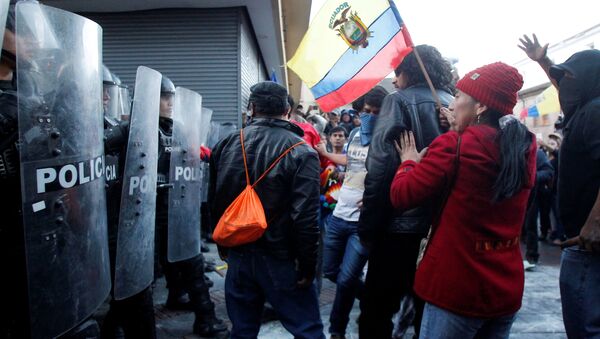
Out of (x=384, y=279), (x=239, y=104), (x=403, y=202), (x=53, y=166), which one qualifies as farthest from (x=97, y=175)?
(x=239, y=104)

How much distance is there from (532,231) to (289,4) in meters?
7.66

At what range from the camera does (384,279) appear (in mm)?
2514

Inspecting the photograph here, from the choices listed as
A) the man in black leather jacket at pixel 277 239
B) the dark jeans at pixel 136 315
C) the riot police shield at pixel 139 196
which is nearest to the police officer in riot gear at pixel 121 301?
the dark jeans at pixel 136 315

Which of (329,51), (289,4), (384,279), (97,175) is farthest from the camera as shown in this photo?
(289,4)

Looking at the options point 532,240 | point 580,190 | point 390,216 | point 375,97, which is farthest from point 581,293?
point 532,240

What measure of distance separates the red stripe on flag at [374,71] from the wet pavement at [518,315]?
1.97 metres

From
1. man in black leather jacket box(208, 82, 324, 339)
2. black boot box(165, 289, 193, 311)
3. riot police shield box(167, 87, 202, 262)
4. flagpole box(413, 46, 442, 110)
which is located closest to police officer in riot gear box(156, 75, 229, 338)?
riot police shield box(167, 87, 202, 262)

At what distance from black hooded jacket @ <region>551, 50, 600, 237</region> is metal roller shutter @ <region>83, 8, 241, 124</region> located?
6977 mm

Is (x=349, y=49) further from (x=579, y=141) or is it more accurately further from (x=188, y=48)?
(x=188, y=48)

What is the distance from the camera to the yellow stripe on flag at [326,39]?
2988 millimetres

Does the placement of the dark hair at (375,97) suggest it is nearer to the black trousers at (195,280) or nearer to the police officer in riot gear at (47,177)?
the black trousers at (195,280)

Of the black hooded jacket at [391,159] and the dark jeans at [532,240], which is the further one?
the dark jeans at [532,240]

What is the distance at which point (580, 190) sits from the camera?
228 cm

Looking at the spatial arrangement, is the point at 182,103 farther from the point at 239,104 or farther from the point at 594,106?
the point at 239,104
